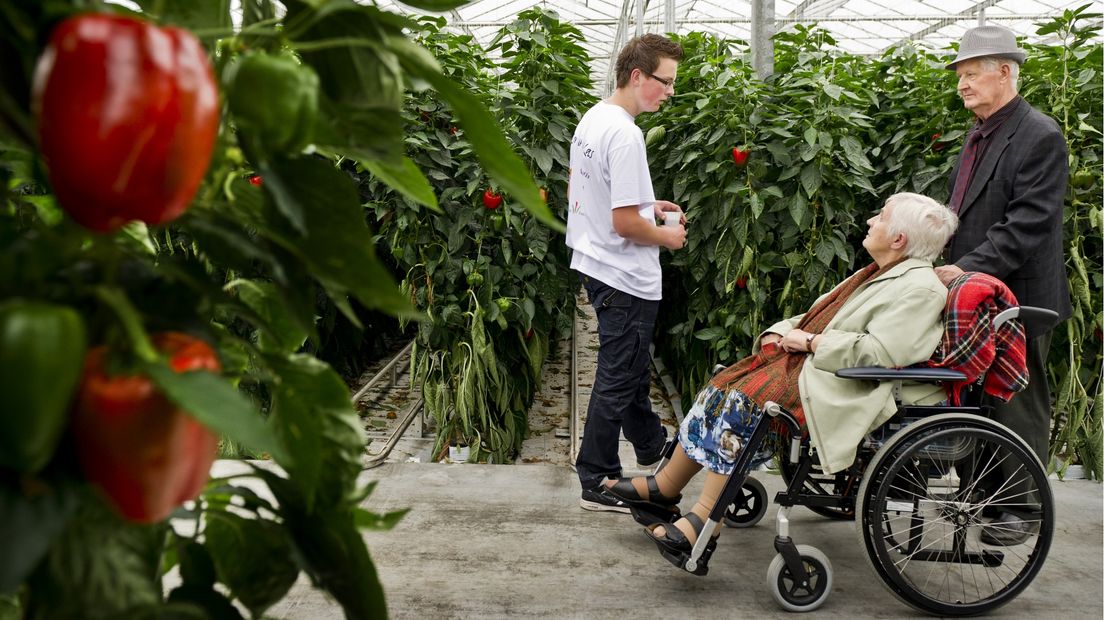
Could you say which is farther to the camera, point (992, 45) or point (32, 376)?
point (992, 45)

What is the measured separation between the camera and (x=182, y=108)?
12.9 inches

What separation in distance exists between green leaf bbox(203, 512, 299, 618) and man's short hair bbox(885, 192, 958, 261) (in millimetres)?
2127

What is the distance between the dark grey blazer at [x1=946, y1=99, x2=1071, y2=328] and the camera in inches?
101

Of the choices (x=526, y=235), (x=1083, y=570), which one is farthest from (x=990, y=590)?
(x=526, y=235)

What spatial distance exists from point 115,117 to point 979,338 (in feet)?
7.22

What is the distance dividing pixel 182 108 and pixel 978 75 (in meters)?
2.76

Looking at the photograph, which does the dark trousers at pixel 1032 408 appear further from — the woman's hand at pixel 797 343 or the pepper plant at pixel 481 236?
the pepper plant at pixel 481 236

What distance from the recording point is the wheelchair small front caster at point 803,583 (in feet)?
7.23

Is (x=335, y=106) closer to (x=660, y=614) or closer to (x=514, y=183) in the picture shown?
(x=514, y=183)

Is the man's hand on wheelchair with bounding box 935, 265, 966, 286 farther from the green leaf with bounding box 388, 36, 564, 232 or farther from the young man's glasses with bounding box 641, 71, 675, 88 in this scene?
the green leaf with bounding box 388, 36, 564, 232

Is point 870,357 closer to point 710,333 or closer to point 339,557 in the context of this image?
point 710,333

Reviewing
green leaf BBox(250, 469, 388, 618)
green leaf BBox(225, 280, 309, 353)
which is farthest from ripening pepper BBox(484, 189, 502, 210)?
green leaf BBox(250, 469, 388, 618)

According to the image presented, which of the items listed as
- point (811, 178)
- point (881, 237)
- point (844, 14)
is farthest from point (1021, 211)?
point (844, 14)

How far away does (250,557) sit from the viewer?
0.52 metres
